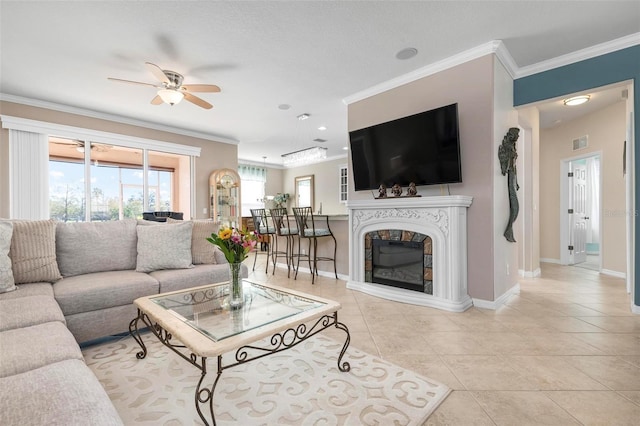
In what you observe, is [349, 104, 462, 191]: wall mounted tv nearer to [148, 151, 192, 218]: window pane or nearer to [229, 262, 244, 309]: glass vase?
[229, 262, 244, 309]: glass vase

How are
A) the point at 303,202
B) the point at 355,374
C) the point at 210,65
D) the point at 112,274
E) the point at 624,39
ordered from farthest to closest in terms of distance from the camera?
the point at 303,202 → the point at 210,65 → the point at 624,39 → the point at 112,274 → the point at 355,374

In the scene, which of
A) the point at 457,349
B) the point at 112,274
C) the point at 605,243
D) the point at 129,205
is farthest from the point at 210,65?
the point at 605,243

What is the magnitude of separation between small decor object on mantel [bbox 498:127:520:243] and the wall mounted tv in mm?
509

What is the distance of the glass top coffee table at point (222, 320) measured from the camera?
1.27 meters

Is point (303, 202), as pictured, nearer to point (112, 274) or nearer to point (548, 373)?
point (112, 274)

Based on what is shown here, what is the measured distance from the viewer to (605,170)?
4609 millimetres

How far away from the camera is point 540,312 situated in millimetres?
2873

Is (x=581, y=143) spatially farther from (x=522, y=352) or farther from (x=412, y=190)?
(x=522, y=352)

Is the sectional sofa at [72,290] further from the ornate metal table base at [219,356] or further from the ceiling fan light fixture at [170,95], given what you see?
the ceiling fan light fixture at [170,95]

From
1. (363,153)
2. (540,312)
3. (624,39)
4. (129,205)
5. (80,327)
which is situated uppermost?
(624,39)

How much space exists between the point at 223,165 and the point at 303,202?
3624 mm

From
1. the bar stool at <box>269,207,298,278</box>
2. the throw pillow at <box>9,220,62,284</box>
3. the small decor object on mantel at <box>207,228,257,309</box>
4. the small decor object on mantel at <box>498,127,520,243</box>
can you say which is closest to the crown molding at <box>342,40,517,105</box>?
the small decor object on mantel at <box>498,127,520,243</box>

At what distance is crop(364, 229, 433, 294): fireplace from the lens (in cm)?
320

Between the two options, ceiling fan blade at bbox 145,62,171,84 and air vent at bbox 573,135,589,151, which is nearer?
ceiling fan blade at bbox 145,62,171,84
